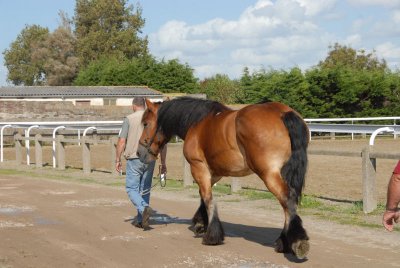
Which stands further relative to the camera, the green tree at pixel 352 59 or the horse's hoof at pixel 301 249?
the green tree at pixel 352 59

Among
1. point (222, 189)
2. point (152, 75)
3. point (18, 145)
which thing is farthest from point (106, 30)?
point (222, 189)

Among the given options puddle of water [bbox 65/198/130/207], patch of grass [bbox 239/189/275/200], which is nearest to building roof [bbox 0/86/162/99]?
patch of grass [bbox 239/189/275/200]

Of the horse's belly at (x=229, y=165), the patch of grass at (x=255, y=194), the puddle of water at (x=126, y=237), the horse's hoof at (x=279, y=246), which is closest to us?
the horse's hoof at (x=279, y=246)

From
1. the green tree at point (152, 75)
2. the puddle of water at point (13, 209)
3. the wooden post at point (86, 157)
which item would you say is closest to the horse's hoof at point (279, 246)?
the puddle of water at point (13, 209)

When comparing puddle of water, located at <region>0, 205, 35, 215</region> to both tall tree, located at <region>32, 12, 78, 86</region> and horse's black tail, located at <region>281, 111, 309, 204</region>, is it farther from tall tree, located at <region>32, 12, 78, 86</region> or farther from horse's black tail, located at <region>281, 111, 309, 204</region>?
tall tree, located at <region>32, 12, 78, 86</region>

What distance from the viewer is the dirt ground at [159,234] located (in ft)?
25.3

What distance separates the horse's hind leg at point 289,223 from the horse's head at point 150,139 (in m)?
2.32

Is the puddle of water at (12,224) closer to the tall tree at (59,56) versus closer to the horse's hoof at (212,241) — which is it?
the horse's hoof at (212,241)

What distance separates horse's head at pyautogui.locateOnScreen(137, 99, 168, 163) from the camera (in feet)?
32.4

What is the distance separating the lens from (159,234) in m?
9.59

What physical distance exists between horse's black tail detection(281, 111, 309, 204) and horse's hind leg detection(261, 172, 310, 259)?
0.17 ft

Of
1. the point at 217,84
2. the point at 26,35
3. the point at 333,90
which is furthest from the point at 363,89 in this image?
the point at 26,35

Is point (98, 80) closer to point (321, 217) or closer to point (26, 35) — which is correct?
point (26, 35)

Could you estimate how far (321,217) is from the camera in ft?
35.9
